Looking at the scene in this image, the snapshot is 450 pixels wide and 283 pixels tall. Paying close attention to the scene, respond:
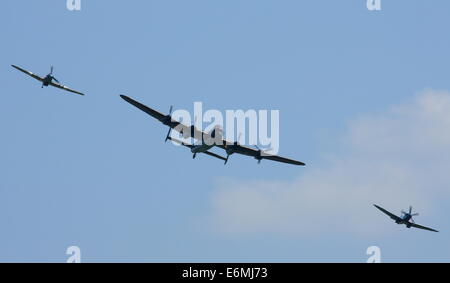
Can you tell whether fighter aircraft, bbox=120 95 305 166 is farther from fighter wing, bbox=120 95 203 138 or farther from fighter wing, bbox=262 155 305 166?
fighter wing, bbox=262 155 305 166

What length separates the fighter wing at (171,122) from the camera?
77.1 metres

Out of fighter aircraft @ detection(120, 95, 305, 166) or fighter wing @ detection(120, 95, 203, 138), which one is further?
fighter aircraft @ detection(120, 95, 305, 166)

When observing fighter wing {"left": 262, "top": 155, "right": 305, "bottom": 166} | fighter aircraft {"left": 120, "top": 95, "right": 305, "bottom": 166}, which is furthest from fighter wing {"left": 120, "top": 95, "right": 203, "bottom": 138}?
fighter wing {"left": 262, "top": 155, "right": 305, "bottom": 166}

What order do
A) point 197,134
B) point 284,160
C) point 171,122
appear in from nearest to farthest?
point 171,122 < point 197,134 < point 284,160

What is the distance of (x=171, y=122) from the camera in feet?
255

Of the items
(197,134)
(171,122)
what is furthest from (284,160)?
(171,122)

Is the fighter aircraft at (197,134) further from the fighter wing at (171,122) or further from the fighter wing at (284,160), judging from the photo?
the fighter wing at (284,160)

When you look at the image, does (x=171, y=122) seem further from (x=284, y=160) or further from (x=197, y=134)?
(x=284, y=160)

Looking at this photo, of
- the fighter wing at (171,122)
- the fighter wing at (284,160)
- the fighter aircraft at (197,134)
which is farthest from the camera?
the fighter wing at (284,160)

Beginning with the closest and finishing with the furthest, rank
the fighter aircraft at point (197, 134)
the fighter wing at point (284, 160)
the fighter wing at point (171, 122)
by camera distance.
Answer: the fighter wing at point (171, 122) → the fighter aircraft at point (197, 134) → the fighter wing at point (284, 160)

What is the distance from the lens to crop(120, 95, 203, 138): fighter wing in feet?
253

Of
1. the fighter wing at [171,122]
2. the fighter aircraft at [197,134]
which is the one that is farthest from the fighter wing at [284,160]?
the fighter wing at [171,122]
